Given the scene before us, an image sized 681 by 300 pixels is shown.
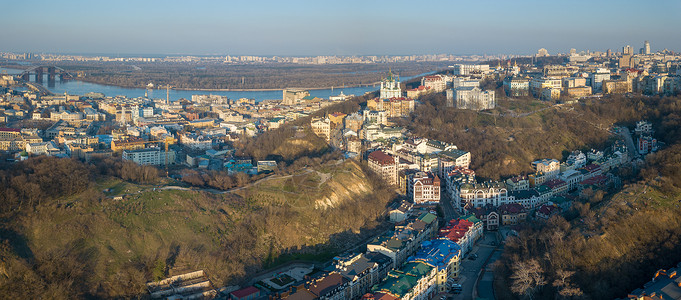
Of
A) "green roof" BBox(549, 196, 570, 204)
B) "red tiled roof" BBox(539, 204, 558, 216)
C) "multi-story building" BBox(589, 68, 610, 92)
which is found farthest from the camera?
"multi-story building" BBox(589, 68, 610, 92)

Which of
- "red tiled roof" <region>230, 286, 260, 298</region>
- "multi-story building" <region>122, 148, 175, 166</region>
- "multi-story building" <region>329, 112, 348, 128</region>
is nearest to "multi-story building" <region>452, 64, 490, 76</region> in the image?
"multi-story building" <region>329, 112, 348, 128</region>

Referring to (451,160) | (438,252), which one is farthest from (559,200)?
(438,252)

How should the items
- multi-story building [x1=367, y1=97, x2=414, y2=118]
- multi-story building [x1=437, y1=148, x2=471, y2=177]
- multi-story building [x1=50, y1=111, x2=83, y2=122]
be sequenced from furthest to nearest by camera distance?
1. multi-story building [x1=50, y1=111, x2=83, y2=122]
2. multi-story building [x1=367, y1=97, x2=414, y2=118]
3. multi-story building [x1=437, y1=148, x2=471, y2=177]

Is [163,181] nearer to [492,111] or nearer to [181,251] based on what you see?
[181,251]

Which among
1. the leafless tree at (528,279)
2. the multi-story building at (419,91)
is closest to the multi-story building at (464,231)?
the leafless tree at (528,279)

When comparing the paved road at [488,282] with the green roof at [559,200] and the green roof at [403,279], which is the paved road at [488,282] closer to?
the green roof at [403,279]

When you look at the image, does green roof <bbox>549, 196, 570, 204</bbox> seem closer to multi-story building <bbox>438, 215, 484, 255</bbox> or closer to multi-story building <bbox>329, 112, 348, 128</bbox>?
multi-story building <bbox>438, 215, 484, 255</bbox>
